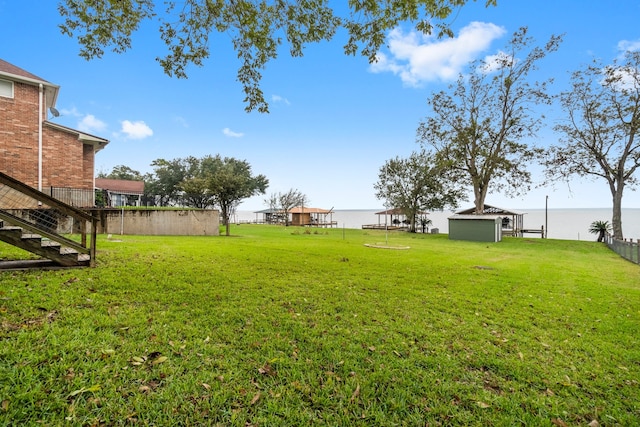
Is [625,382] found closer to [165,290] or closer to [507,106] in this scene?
[165,290]

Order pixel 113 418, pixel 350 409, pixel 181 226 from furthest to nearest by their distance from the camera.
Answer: pixel 181 226 < pixel 350 409 < pixel 113 418

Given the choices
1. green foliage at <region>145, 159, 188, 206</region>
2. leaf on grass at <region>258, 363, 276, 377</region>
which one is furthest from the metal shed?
green foliage at <region>145, 159, 188, 206</region>

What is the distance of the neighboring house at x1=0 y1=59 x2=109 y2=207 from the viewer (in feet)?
45.3

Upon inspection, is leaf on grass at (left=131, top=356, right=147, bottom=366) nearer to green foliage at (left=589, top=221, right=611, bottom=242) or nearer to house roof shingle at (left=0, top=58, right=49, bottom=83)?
house roof shingle at (left=0, top=58, right=49, bottom=83)

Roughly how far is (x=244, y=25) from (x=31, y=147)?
51.1ft

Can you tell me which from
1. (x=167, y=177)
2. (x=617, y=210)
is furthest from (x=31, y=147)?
(x=617, y=210)

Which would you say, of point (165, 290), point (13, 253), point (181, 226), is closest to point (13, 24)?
point (13, 253)

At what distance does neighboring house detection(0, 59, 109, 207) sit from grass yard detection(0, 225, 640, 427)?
517 inches

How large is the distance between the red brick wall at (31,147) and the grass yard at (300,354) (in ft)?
43.3

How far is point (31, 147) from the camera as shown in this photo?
14461 millimetres

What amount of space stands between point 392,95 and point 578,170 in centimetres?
1694

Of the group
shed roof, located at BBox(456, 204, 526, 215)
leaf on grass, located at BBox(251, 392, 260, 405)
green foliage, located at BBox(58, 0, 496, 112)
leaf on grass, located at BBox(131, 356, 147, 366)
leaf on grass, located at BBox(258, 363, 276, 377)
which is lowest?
leaf on grass, located at BBox(251, 392, 260, 405)

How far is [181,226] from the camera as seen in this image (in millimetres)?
16422

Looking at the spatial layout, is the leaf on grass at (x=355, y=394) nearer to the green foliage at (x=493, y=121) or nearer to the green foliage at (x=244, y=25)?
the green foliage at (x=244, y=25)
